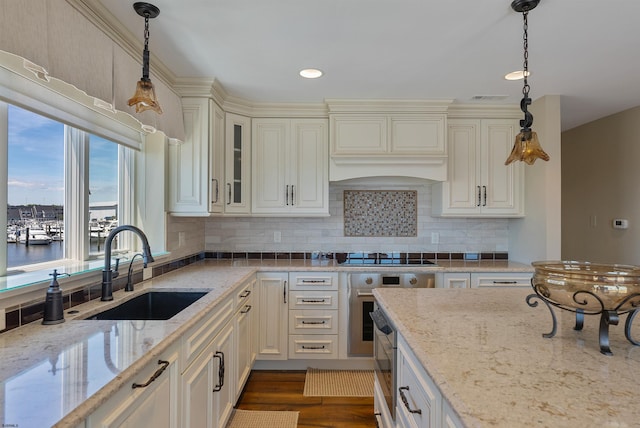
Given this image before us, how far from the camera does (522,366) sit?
3.25 feet

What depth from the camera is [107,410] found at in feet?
3.15

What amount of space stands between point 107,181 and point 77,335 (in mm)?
1369

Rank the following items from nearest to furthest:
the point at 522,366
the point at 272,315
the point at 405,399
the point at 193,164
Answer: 1. the point at 522,366
2. the point at 405,399
3. the point at 193,164
4. the point at 272,315

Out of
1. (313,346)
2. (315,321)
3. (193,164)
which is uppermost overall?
(193,164)

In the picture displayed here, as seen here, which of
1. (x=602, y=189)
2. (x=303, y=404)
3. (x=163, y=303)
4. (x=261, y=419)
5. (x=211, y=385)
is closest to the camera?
(x=211, y=385)

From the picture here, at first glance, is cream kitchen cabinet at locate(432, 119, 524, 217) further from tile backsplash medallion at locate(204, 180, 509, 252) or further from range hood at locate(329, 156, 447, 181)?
tile backsplash medallion at locate(204, 180, 509, 252)

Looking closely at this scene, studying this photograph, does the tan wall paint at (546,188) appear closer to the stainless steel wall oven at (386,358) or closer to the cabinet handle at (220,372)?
the stainless steel wall oven at (386,358)

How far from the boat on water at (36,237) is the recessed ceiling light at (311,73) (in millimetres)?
1902

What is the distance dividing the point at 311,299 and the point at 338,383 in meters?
0.70

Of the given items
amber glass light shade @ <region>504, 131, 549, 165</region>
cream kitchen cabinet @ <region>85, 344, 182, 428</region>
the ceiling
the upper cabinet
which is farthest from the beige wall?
cream kitchen cabinet @ <region>85, 344, 182, 428</region>

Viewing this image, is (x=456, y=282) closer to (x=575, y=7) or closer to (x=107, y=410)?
(x=575, y=7)

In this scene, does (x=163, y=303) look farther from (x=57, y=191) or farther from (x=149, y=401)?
(x=149, y=401)

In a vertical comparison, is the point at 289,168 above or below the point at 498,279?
above

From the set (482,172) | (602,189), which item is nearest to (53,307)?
(482,172)
